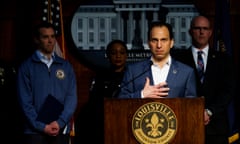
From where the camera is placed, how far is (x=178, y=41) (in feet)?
18.9

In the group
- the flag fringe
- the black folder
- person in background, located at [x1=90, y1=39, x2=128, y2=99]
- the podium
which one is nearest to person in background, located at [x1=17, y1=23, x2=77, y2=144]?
the black folder

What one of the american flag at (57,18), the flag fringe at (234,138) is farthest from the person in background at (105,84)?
Answer: the flag fringe at (234,138)

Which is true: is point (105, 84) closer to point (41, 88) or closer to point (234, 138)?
point (41, 88)

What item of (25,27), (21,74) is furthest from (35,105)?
(25,27)

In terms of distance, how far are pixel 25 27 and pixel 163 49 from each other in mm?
2571

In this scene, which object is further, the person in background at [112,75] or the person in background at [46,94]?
the person in background at [112,75]

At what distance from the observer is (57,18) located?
5.32m

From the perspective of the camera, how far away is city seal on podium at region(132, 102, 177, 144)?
323 centimetres

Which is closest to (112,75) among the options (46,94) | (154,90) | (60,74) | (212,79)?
(60,74)

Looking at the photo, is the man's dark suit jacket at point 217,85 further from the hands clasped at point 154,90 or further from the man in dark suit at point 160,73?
the hands clasped at point 154,90

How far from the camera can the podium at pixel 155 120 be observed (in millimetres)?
3234

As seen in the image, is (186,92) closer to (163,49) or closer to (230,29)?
(163,49)

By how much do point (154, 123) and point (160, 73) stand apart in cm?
39

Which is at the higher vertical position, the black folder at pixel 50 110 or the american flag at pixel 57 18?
the american flag at pixel 57 18
